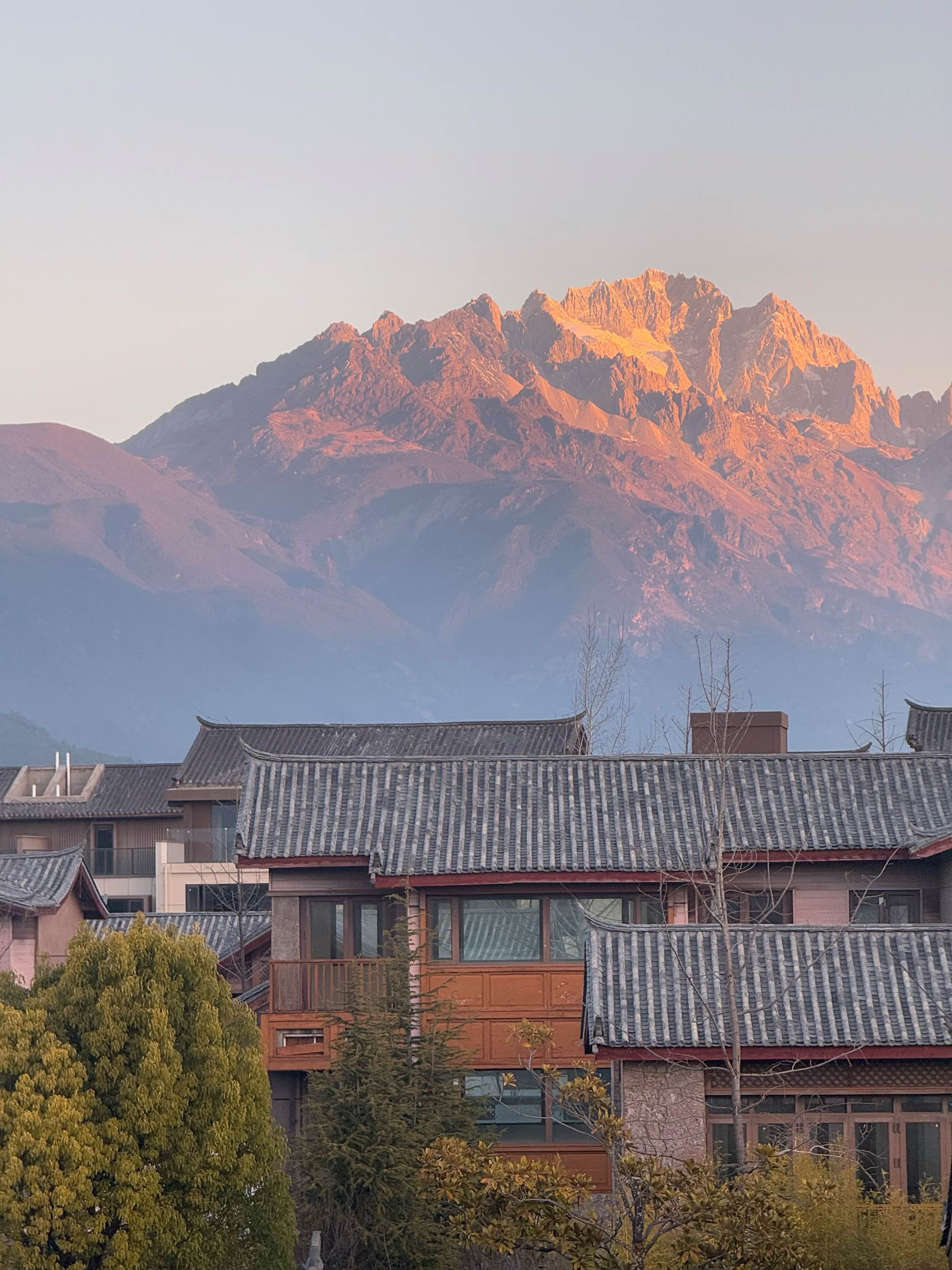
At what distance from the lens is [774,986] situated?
23.1 meters

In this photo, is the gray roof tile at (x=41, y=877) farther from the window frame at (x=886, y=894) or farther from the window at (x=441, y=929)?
the window frame at (x=886, y=894)

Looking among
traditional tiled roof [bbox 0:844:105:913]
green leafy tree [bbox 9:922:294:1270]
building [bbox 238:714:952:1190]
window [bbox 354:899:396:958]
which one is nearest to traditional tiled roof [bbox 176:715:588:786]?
traditional tiled roof [bbox 0:844:105:913]

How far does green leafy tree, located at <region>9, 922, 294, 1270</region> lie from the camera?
59.3ft

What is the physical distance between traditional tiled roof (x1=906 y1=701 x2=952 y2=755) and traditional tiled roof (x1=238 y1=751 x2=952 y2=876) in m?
16.5

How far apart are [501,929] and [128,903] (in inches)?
1634

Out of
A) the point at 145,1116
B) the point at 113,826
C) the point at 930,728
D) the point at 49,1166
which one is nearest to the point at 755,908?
the point at 145,1116

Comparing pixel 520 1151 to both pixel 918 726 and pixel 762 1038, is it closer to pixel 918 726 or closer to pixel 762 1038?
pixel 762 1038

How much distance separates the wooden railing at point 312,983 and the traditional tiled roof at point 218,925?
8184 millimetres

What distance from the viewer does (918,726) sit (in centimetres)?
4741

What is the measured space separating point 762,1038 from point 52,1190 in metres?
9.37

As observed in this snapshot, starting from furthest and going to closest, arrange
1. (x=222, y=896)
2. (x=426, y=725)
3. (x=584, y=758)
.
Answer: (x=426, y=725)
(x=222, y=896)
(x=584, y=758)

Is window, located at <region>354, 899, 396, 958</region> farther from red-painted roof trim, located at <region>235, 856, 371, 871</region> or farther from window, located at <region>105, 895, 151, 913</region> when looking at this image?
window, located at <region>105, 895, 151, 913</region>

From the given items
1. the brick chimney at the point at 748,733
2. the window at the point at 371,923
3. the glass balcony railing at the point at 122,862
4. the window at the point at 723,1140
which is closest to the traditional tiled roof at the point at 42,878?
the window at the point at 371,923

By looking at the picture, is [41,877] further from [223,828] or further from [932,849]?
[223,828]
